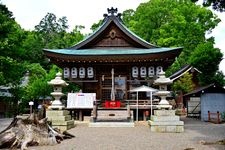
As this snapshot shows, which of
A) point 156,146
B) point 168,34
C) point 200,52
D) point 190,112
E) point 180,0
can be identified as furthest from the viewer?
point 180,0

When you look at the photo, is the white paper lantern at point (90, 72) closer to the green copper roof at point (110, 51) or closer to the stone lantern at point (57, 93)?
the green copper roof at point (110, 51)

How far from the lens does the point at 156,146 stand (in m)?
10.7

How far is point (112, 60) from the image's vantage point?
947 inches

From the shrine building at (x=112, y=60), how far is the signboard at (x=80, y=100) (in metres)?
1.54

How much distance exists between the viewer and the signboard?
2342 cm

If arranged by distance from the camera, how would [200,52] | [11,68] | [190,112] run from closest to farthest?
A: [11,68]
[200,52]
[190,112]

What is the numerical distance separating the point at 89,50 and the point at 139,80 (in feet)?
15.8

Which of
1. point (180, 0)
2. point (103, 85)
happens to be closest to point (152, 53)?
point (103, 85)

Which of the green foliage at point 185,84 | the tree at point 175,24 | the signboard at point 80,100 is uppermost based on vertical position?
the tree at point 175,24

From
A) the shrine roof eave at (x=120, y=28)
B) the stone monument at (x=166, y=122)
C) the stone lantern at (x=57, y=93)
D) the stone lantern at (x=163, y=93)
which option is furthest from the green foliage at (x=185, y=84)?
the stone lantern at (x=57, y=93)

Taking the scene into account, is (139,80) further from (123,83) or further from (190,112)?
(190,112)

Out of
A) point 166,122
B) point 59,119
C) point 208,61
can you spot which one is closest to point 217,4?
point 166,122

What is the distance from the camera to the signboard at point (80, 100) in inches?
922

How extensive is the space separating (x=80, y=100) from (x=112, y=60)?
3.91m
